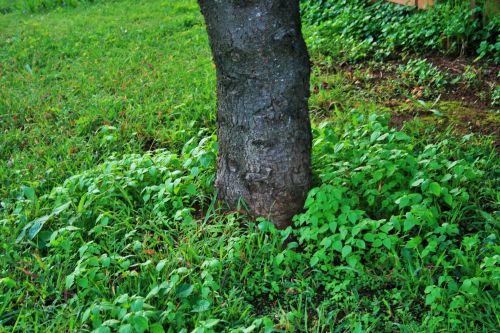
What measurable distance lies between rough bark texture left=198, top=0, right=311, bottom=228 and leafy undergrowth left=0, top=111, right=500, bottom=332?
0.17m

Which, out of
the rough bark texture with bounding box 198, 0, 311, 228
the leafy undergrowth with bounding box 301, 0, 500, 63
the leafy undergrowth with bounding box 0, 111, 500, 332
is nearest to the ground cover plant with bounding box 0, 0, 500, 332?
the leafy undergrowth with bounding box 0, 111, 500, 332

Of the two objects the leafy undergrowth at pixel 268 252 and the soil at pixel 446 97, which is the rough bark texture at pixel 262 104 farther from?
the soil at pixel 446 97

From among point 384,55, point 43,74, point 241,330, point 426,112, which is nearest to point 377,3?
point 384,55

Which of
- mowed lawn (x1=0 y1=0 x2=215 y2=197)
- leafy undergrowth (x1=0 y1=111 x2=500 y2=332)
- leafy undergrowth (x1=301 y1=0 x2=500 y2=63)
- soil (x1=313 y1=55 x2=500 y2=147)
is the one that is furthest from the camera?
leafy undergrowth (x1=301 y1=0 x2=500 y2=63)

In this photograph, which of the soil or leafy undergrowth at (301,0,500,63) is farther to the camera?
leafy undergrowth at (301,0,500,63)

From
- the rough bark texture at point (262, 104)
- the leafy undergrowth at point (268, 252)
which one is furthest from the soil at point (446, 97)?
the rough bark texture at point (262, 104)

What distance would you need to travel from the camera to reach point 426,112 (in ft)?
14.5

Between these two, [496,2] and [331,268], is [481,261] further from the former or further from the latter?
[496,2]

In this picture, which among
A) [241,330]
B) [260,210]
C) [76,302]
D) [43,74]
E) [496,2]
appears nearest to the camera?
[241,330]

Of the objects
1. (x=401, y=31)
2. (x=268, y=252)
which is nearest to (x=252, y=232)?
(x=268, y=252)

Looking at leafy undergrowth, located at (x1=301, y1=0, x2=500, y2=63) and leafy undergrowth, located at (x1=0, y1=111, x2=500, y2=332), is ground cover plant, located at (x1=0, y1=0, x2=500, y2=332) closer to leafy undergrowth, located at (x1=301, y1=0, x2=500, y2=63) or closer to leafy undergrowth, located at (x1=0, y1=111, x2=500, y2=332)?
leafy undergrowth, located at (x1=0, y1=111, x2=500, y2=332)

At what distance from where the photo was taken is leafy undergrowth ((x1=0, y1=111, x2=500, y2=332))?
2611 millimetres

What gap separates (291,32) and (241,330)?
1.49 metres

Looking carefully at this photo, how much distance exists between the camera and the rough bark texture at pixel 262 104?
2.95 meters
